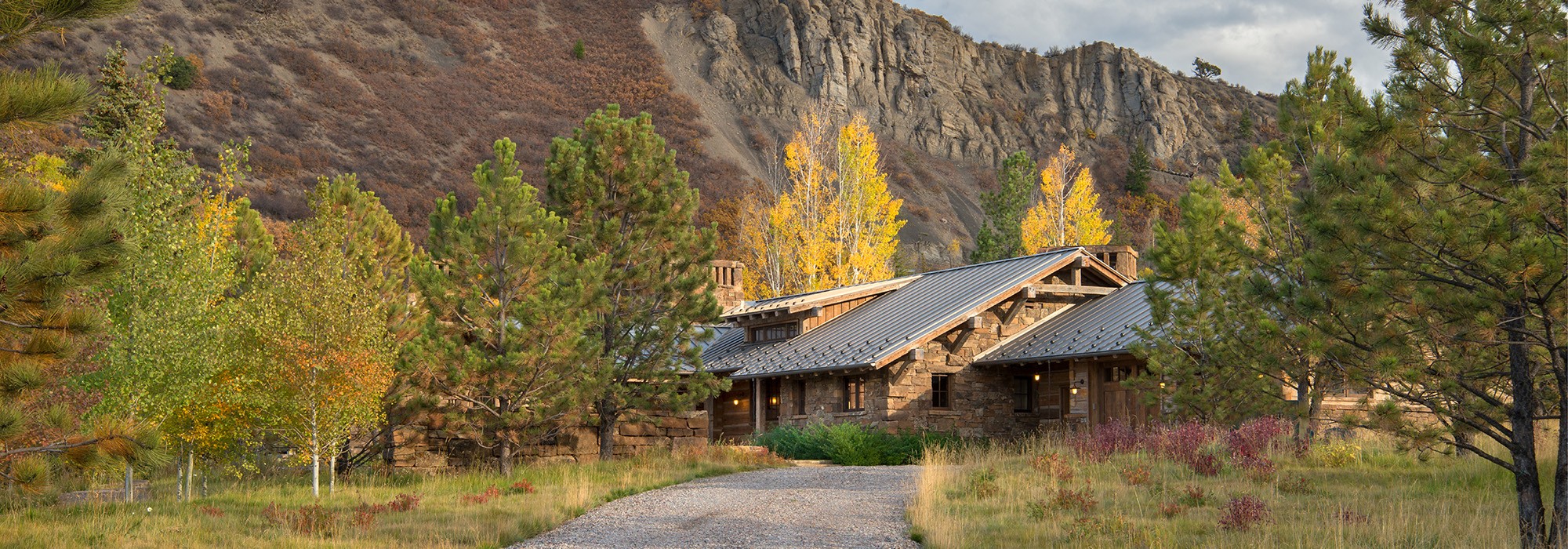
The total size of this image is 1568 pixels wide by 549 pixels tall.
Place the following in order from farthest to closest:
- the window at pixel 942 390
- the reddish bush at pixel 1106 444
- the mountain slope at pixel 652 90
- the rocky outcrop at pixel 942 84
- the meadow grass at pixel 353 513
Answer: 1. the rocky outcrop at pixel 942 84
2. the mountain slope at pixel 652 90
3. the window at pixel 942 390
4. the reddish bush at pixel 1106 444
5. the meadow grass at pixel 353 513

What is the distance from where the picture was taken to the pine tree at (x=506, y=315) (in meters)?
20.8

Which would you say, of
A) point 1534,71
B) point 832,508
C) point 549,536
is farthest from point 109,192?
point 1534,71

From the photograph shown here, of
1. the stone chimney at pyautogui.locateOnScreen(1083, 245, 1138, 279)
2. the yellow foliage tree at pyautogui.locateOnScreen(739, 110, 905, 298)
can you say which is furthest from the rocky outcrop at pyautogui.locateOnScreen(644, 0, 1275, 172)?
the stone chimney at pyautogui.locateOnScreen(1083, 245, 1138, 279)

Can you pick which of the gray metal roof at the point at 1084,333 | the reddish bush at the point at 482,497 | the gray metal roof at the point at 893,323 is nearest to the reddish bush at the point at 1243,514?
the reddish bush at the point at 482,497

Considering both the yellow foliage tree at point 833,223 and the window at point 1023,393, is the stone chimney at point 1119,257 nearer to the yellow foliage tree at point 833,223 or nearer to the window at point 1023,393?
the window at point 1023,393

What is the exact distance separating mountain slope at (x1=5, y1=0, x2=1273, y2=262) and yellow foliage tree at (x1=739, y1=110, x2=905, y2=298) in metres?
14.4

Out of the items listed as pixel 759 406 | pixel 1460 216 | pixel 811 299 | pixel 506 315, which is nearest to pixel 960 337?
pixel 811 299

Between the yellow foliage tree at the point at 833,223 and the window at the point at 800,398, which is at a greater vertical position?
the yellow foliage tree at the point at 833,223

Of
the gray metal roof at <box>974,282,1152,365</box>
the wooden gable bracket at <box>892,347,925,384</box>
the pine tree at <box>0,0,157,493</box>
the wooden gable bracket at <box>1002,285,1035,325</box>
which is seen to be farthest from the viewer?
the wooden gable bracket at <box>1002,285,1035,325</box>

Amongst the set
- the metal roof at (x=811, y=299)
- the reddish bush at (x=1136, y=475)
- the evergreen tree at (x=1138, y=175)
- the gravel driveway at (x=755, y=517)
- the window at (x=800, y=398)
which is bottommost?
the gravel driveway at (x=755, y=517)

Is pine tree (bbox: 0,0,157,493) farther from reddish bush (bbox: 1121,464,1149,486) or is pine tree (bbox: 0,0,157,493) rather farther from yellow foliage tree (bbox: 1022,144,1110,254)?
yellow foliage tree (bbox: 1022,144,1110,254)

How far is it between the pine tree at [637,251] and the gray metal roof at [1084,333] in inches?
294

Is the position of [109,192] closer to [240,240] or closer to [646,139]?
[646,139]

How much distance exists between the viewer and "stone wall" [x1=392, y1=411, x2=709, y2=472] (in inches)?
899
